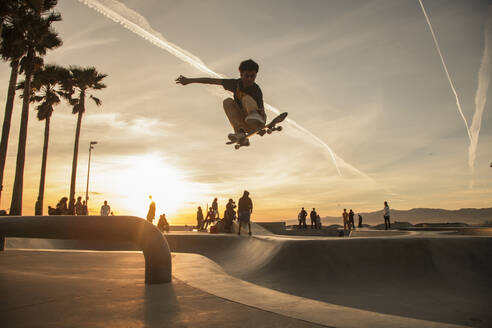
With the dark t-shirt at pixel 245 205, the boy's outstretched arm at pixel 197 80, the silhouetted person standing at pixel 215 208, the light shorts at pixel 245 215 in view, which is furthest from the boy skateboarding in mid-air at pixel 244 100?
the silhouetted person standing at pixel 215 208

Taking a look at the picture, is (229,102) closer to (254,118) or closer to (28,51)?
(254,118)

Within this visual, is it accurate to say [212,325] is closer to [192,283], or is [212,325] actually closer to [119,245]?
[192,283]

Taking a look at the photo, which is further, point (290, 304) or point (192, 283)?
point (192, 283)

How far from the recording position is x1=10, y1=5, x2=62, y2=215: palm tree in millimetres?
19000

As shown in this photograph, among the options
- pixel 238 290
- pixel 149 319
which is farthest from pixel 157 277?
pixel 149 319

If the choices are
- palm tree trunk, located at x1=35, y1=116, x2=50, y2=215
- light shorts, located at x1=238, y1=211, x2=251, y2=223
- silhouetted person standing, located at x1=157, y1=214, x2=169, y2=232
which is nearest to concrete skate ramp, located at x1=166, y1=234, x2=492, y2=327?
light shorts, located at x1=238, y1=211, x2=251, y2=223

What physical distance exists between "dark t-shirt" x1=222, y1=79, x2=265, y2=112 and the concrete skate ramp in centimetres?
482

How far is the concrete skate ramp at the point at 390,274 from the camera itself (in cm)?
705

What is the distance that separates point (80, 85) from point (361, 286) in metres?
28.8

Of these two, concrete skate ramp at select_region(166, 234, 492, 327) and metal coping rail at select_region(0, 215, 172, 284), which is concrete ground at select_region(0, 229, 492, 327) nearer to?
concrete skate ramp at select_region(166, 234, 492, 327)

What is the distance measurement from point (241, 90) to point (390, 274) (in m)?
6.71

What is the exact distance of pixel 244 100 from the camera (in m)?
6.63

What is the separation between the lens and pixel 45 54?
22469 mm

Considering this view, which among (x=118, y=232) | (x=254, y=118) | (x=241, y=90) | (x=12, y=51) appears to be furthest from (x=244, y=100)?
(x=12, y=51)
